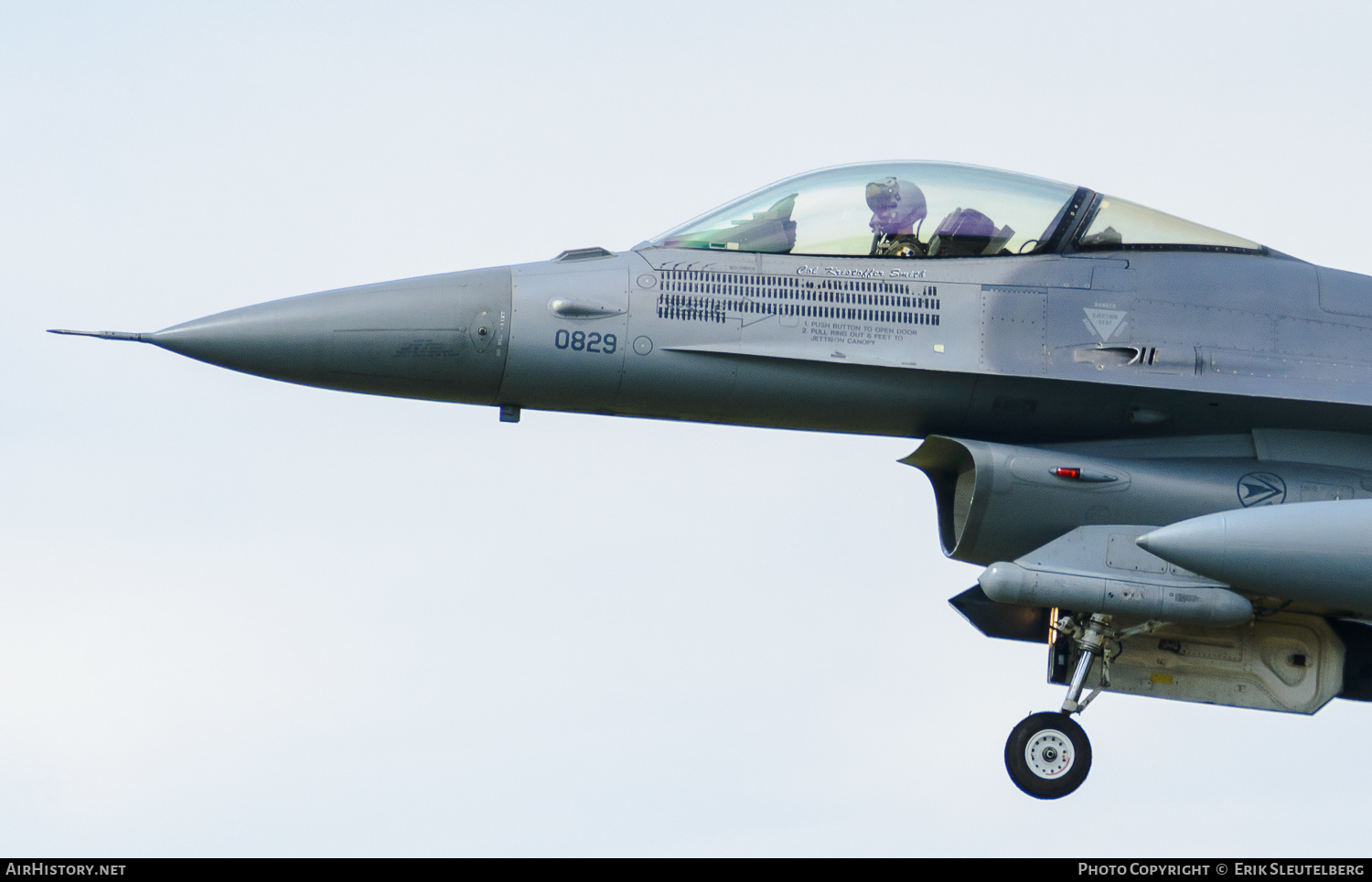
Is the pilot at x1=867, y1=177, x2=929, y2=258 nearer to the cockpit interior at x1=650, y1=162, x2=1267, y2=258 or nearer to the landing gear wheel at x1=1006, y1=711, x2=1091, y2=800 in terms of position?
the cockpit interior at x1=650, y1=162, x2=1267, y2=258

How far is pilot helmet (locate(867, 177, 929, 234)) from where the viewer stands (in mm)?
12773

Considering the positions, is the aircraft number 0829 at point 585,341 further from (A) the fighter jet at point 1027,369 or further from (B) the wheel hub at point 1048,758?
(B) the wheel hub at point 1048,758

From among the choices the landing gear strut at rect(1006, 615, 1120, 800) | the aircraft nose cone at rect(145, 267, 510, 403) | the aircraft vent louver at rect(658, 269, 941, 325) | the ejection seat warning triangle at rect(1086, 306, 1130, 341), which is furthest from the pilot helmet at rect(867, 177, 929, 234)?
the landing gear strut at rect(1006, 615, 1120, 800)

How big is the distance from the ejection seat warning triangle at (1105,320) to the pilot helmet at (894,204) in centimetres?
137

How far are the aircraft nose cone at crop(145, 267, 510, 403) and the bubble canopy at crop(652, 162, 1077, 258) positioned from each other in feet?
5.00

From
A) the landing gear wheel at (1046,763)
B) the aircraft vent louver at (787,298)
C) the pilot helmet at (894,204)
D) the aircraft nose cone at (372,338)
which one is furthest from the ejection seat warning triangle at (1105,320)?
the aircraft nose cone at (372,338)

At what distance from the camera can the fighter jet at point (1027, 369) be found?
1202cm

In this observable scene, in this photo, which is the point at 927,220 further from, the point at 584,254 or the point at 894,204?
the point at 584,254

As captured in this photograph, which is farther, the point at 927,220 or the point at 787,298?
the point at 927,220

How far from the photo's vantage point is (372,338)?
39.2ft

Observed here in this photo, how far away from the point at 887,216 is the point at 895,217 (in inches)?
2.3

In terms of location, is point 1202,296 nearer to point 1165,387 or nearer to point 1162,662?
point 1165,387

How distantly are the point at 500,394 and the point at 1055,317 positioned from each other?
3.85 metres

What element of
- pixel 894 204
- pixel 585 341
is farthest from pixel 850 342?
pixel 585 341
